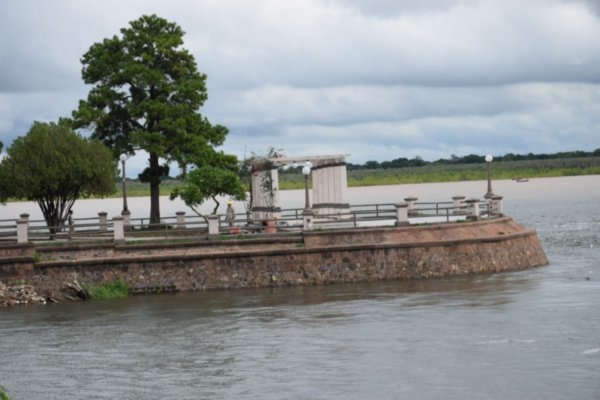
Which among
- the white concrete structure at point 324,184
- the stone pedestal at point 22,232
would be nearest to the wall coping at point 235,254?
the stone pedestal at point 22,232

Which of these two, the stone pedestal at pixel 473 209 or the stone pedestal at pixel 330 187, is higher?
the stone pedestal at pixel 330 187

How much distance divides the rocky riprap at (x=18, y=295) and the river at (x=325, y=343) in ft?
2.13

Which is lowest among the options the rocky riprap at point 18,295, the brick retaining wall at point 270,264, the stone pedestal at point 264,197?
the rocky riprap at point 18,295

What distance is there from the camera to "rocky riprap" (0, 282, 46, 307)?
38031 mm

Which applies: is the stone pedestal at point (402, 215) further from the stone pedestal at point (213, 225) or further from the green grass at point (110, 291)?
the green grass at point (110, 291)

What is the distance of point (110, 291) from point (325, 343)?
1136cm

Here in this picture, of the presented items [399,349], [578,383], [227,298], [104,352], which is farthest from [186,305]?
[578,383]

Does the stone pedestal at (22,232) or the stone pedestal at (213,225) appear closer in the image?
the stone pedestal at (22,232)

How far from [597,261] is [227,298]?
52.9ft

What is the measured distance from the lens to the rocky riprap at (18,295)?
3803 centimetres

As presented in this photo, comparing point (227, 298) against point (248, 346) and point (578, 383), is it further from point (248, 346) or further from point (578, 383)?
point (578, 383)

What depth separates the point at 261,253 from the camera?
38.9 m

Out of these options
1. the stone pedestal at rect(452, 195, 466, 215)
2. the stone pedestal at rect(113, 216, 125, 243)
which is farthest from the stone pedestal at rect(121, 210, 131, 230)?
the stone pedestal at rect(452, 195, 466, 215)

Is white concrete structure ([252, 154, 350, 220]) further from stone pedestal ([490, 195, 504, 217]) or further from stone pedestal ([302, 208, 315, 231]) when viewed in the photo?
stone pedestal ([490, 195, 504, 217])
